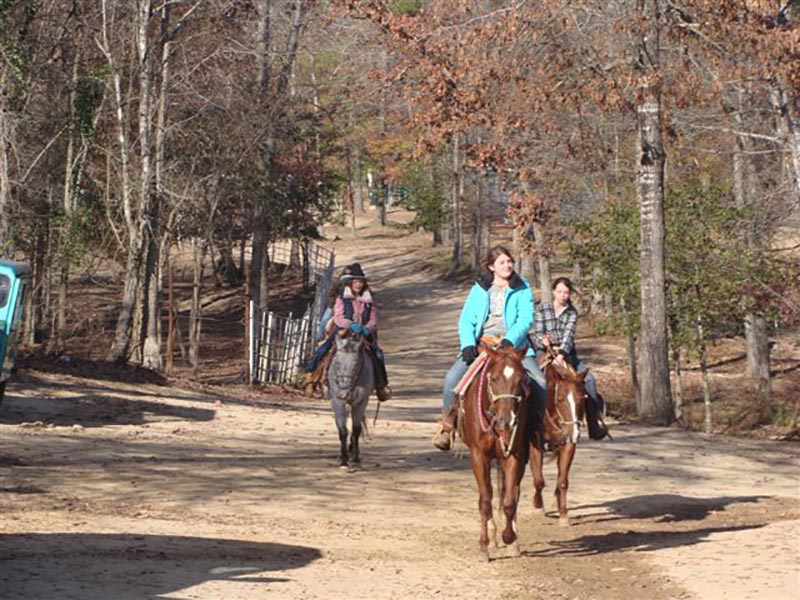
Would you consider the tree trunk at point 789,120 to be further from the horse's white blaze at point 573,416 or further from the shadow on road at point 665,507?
the horse's white blaze at point 573,416

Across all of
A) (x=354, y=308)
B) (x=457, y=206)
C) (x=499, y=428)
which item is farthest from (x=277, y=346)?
(x=457, y=206)

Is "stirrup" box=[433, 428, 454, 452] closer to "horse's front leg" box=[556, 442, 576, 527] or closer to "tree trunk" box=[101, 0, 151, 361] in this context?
"horse's front leg" box=[556, 442, 576, 527]

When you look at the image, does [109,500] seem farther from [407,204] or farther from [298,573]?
[407,204]

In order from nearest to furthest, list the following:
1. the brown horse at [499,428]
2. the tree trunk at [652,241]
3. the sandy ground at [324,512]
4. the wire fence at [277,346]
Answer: the sandy ground at [324,512], the brown horse at [499,428], the tree trunk at [652,241], the wire fence at [277,346]

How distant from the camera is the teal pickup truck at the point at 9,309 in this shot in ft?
64.6

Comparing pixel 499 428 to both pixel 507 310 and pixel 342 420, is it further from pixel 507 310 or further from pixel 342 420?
pixel 342 420

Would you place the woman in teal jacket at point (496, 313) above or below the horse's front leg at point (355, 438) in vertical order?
above

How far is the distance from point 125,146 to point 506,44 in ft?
32.2

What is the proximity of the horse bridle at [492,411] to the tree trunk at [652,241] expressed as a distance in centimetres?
1558

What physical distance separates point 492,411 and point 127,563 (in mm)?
3372

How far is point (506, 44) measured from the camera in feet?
93.0

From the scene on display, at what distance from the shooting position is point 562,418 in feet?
51.2

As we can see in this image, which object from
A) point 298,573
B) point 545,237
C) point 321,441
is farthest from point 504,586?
point 545,237

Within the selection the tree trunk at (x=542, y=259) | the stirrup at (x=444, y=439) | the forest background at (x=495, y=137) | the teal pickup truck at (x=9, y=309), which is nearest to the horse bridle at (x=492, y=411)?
the stirrup at (x=444, y=439)
